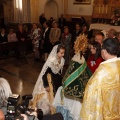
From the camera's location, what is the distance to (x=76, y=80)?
14.4ft

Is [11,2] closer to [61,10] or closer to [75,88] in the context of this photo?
[61,10]

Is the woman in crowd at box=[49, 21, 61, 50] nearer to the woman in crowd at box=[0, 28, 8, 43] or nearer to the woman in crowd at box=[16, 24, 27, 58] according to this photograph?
the woman in crowd at box=[16, 24, 27, 58]

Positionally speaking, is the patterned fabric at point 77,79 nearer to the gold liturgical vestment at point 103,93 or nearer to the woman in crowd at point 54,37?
the gold liturgical vestment at point 103,93

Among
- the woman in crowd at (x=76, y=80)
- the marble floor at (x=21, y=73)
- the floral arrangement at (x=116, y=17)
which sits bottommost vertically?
the marble floor at (x=21, y=73)

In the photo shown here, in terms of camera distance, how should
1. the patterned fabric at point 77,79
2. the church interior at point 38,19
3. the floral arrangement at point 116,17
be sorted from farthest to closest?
the floral arrangement at point 116,17
the church interior at point 38,19
the patterned fabric at point 77,79

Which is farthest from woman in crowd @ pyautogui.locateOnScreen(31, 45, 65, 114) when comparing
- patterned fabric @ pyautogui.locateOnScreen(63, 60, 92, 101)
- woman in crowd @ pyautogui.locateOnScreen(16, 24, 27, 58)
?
woman in crowd @ pyautogui.locateOnScreen(16, 24, 27, 58)

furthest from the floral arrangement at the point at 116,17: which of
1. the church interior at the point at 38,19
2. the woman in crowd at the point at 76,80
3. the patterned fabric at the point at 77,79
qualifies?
the patterned fabric at the point at 77,79

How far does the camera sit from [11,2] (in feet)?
53.3

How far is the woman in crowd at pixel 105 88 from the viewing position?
3271mm

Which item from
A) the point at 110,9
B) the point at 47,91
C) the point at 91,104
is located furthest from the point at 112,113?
the point at 110,9

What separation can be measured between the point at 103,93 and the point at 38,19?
1349 centimetres

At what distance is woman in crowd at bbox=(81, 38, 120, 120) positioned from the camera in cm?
327

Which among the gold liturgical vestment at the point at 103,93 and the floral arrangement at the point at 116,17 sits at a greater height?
the floral arrangement at the point at 116,17

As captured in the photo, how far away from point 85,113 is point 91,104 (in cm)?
16
